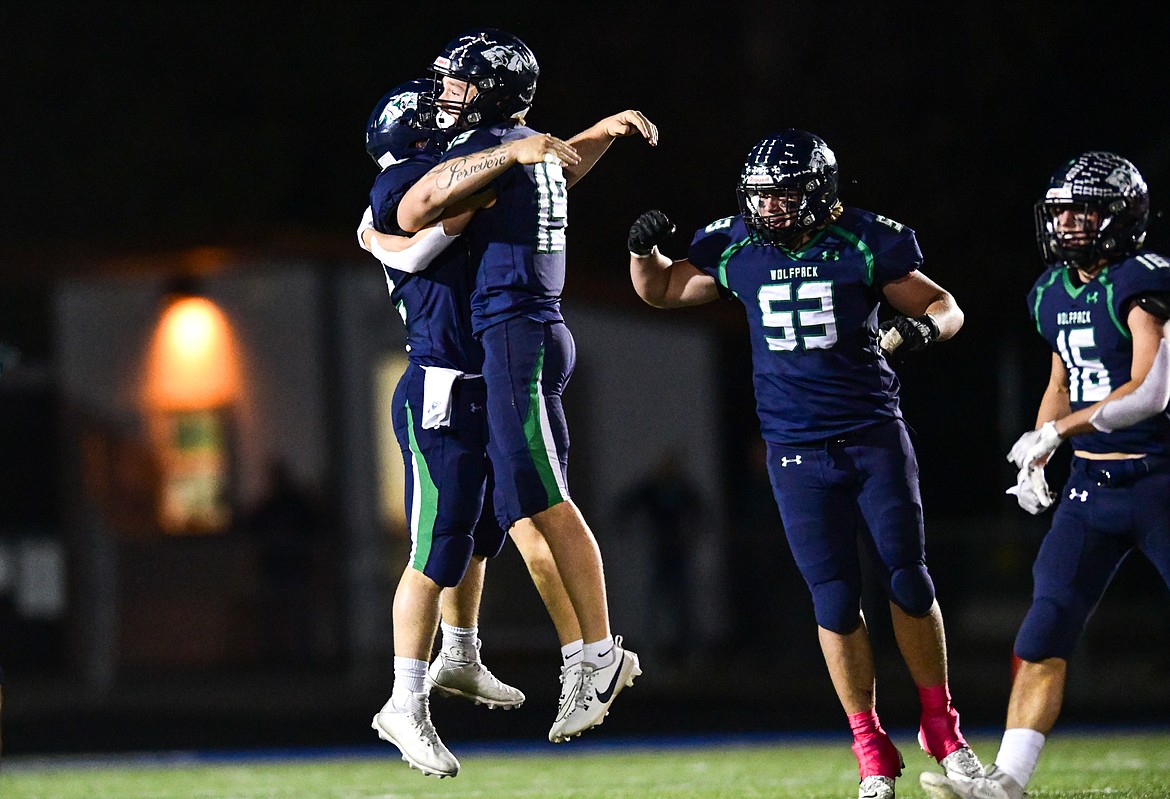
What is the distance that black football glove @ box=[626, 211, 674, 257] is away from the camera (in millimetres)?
6977

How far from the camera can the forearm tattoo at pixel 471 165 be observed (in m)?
6.46

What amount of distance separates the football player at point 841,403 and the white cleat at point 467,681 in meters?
1.27

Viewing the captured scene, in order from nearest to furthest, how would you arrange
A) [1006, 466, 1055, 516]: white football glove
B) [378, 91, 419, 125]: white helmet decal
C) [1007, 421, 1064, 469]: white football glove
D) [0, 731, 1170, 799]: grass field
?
[1007, 421, 1064, 469]: white football glove, [1006, 466, 1055, 516]: white football glove, [378, 91, 419, 125]: white helmet decal, [0, 731, 1170, 799]: grass field

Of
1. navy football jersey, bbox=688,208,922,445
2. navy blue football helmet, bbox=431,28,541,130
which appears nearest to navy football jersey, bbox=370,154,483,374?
navy blue football helmet, bbox=431,28,541,130

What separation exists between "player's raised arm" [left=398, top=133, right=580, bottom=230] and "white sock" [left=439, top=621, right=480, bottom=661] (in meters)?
1.61

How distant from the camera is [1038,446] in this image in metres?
6.57

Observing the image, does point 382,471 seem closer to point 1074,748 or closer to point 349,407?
point 349,407

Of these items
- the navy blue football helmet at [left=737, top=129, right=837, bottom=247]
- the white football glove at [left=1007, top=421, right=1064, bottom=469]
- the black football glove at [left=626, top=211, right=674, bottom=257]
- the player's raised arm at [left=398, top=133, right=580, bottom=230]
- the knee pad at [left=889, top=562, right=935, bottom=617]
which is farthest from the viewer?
the black football glove at [left=626, top=211, right=674, bottom=257]

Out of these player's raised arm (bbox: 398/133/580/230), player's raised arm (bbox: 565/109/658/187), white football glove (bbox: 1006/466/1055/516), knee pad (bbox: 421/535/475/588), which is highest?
player's raised arm (bbox: 565/109/658/187)

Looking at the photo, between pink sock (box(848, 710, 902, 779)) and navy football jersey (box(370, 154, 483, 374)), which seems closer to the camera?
pink sock (box(848, 710, 902, 779))

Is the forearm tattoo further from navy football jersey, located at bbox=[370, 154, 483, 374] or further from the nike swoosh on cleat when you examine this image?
the nike swoosh on cleat

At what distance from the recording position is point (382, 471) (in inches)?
655

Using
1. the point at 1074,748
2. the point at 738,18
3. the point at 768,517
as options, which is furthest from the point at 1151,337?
the point at 738,18

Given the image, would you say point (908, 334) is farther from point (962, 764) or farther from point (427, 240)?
point (427, 240)
